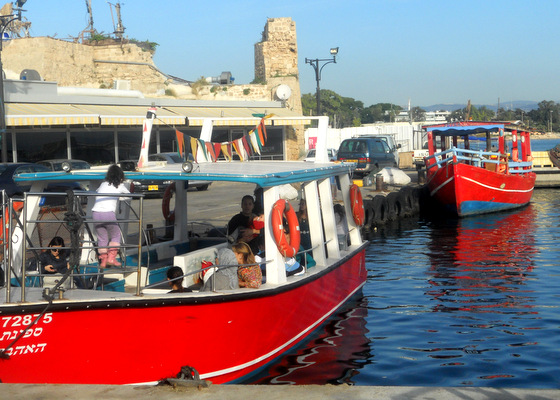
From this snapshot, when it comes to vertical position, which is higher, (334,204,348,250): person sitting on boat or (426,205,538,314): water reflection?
(334,204,348,250): person sitting on boat

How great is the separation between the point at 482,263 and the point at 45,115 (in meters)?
17.6

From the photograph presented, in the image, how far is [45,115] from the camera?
2653 centimetres

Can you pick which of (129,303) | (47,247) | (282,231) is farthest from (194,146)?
(129,303)

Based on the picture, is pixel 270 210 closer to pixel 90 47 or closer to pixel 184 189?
pixel 184 189

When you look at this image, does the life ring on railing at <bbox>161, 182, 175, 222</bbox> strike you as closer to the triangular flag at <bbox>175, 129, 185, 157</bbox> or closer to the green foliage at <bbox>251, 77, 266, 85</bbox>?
the triangular flag at <bbox>175, 129, 185, 157</bbox>

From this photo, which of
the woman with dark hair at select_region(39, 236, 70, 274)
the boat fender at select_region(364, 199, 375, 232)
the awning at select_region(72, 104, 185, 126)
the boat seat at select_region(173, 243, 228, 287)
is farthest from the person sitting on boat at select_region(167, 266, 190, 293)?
the awning at select_region(72, 104, 185, 126)

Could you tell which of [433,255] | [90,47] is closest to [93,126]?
[90,47]

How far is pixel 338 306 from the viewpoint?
34.8 ft

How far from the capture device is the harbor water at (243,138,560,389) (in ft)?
27.0

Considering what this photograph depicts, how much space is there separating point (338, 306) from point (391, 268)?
15.5 feet

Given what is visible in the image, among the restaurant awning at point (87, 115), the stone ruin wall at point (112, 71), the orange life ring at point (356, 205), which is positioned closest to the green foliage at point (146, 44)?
the stone ruin wall at point (112, 71)

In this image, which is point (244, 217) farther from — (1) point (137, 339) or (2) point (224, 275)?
(1) point (137, 339)

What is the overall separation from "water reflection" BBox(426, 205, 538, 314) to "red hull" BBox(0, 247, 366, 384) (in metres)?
5.00

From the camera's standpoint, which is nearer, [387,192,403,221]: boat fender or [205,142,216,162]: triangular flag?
[205,142,216,162]: triangular flag
